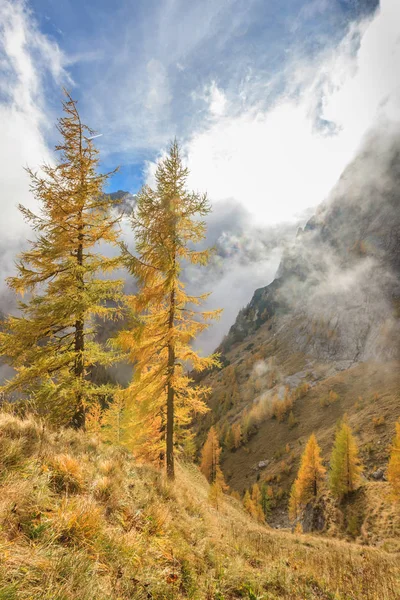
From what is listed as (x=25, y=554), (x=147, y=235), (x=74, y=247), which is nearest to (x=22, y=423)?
(x=25, y=554)

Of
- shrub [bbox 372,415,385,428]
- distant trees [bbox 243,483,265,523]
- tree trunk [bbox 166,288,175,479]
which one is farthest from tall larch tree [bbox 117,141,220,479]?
shrub [bbox 372,415,385,428]

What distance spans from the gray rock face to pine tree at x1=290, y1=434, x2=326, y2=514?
79.7 metres

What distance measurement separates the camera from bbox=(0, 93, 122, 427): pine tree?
371 inches

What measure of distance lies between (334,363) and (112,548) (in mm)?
140781

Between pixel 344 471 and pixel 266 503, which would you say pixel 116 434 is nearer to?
pixel 344 471

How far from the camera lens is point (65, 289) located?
9.85 meters

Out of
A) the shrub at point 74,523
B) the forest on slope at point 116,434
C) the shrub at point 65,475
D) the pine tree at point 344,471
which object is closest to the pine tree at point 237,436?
the pine tree at point 344,471

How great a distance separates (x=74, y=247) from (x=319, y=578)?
11807mm

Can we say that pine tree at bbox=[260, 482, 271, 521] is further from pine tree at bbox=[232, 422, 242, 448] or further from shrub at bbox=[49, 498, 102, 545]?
shrub at bbox=[49, 498, 102, 545]

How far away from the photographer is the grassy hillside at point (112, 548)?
2.69 meters

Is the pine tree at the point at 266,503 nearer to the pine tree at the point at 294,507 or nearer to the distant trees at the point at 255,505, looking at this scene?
the distant trees at the point at 255,505

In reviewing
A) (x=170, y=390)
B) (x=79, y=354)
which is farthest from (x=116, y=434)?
(x=79, y=354)

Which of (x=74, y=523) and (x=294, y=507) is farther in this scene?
(x=294, y=507)

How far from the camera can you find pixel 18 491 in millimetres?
3570
